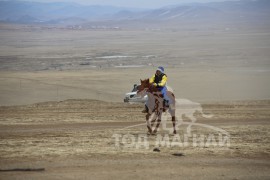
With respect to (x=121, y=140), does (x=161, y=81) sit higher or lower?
higher

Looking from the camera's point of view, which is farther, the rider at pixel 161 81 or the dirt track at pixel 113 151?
the rider at pixel 161 81

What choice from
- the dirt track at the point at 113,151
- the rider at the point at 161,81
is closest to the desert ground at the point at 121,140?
the dirt track at the point at 113,151

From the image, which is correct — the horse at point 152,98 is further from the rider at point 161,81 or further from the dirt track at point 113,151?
the dirt track at point 113,151

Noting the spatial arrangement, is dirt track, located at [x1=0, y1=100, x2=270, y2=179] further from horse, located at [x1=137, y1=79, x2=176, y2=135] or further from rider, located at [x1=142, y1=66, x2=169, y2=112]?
rider, located at [x1=142, y1=66, x2=169, y2=112]

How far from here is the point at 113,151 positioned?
42.9 ft

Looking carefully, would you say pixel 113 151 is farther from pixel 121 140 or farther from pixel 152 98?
pixel 152 98

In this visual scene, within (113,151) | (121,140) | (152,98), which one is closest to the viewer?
(113,151)

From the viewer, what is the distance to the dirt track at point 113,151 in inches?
444

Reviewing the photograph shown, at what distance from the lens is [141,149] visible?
13367 mm

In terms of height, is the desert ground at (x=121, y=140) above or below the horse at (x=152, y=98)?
below

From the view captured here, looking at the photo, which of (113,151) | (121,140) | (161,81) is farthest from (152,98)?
(113,151)

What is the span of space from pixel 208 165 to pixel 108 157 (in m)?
2.85

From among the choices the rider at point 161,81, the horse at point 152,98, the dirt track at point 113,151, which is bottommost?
the dirt track at point 113,151

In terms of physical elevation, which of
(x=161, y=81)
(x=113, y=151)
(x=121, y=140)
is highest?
(x=161, y=81)
